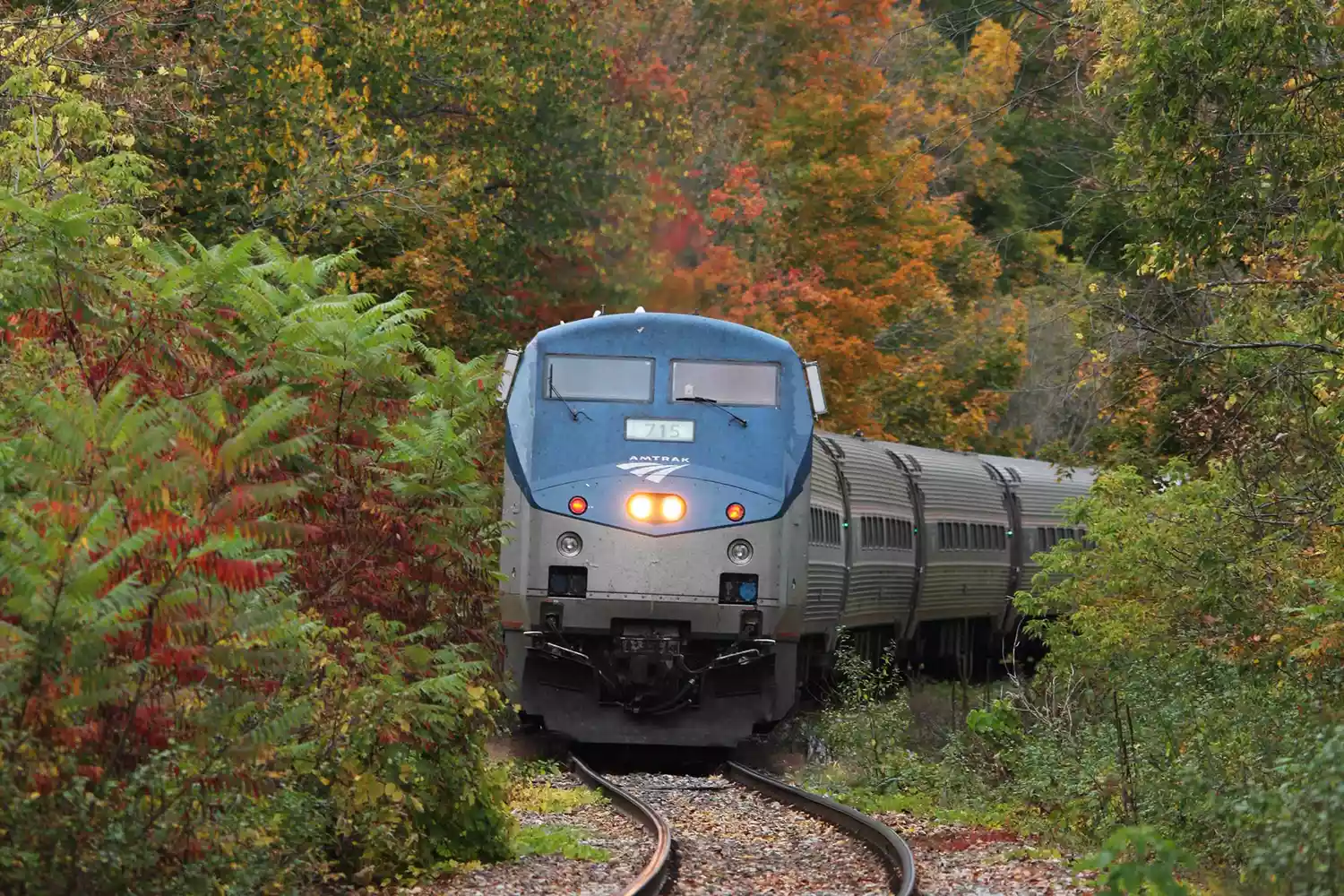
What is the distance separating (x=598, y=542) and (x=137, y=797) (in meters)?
9.18

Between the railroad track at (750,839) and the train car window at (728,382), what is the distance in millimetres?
3354

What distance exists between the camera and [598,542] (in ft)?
56.1

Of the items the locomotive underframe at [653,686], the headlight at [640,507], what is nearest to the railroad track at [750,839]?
the locomotive underframe at [653,686]

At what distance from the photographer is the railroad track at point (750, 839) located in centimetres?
1155

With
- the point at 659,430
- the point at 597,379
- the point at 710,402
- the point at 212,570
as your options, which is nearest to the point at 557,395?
the point at 597,379

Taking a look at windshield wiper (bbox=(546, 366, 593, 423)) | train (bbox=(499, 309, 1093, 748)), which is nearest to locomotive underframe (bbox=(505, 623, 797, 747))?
train (bbox=(499, 309, 1093, 748))

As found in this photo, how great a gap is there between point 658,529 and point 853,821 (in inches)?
156

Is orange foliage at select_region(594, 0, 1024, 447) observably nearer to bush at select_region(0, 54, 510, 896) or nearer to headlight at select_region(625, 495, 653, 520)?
headlight at select_region(625, 495, 653, 520)

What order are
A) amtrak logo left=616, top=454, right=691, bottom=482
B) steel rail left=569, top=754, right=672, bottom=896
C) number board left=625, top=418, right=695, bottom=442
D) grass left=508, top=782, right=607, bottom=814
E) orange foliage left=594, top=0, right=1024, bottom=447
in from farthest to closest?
orange foliage left=594, top=0, right=1024, bottom=447
number board left=625, top=418, right=695, bottom=442
amtrak logo left=616, top=454, right=691, bottom=482
grass left=508, top=782, right=607, bottom=814
steel rail left=569, top=754, right=672, bottom=896

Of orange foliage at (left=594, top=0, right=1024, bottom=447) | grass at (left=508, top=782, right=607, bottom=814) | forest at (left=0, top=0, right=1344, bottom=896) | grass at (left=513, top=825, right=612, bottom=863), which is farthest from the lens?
orange foliage at (left=594, top=0, right=1024, bottom=447)

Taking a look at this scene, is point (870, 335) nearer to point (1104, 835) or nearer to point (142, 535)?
point (1104, 835)

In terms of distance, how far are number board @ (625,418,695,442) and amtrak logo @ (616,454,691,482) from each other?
9.1 inches

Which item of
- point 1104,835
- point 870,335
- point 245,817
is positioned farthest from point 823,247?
point 245,817

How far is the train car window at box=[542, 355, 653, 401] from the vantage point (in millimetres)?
17859
